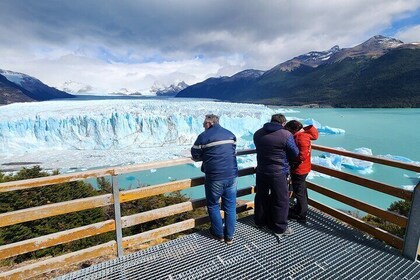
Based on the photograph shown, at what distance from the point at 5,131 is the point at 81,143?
18.9ft

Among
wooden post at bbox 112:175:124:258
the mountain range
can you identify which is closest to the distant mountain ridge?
the mountain range

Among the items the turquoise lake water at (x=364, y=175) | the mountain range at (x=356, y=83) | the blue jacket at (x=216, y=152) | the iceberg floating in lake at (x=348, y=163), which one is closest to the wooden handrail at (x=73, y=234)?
the blue jacket at (x=216, y=152)

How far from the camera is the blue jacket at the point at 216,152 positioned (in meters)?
2.72

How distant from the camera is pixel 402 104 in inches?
2918

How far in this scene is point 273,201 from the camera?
117 inches

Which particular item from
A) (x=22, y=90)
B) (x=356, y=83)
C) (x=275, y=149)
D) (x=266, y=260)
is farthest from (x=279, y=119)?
(x=22, y=90)

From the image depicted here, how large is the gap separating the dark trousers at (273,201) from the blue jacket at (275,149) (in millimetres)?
91

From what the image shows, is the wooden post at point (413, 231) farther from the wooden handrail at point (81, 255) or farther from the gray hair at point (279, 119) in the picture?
the wooden handrail at point (81, 255)

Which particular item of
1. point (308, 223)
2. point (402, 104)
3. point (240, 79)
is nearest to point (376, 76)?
point (402, 104)

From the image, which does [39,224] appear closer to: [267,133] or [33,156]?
[267,133]

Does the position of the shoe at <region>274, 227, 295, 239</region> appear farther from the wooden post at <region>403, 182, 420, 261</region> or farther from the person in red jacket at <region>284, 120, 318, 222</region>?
the wooden post at <region>403, 182, 420, 261</region>

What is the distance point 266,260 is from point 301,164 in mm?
1248

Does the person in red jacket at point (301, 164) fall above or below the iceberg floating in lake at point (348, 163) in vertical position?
above

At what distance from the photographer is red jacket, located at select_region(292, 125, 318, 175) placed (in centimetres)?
314
